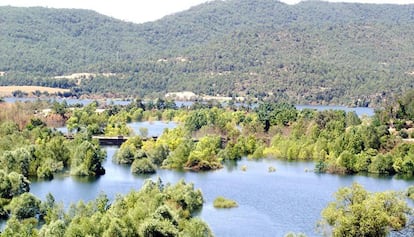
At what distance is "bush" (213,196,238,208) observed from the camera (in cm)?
5529

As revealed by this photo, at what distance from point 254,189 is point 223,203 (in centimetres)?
893

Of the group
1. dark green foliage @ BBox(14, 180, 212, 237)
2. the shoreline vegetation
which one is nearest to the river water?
the shoreline vegetation

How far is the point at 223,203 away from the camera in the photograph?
55.5 meters

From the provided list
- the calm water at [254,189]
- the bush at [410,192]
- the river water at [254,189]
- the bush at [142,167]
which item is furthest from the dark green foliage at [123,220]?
the bush at [142,167]

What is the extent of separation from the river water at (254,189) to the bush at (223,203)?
466 millimetres

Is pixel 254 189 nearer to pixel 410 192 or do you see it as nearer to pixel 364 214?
pixel 410 192

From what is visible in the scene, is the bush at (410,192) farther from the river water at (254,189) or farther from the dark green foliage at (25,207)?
the dark green foliage at (25,207)

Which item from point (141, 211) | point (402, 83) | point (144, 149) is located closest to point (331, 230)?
point (141, 211)

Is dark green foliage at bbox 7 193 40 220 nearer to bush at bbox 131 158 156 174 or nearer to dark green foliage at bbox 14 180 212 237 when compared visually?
dark green foliage at bbox 14 180 212 237

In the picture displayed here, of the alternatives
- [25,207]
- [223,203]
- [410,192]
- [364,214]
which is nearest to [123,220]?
[364,214]

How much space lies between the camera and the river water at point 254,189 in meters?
50.3

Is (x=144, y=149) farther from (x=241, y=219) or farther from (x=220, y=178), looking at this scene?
(x=241, y=219)

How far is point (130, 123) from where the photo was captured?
422 ft

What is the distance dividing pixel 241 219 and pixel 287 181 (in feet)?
57.7
